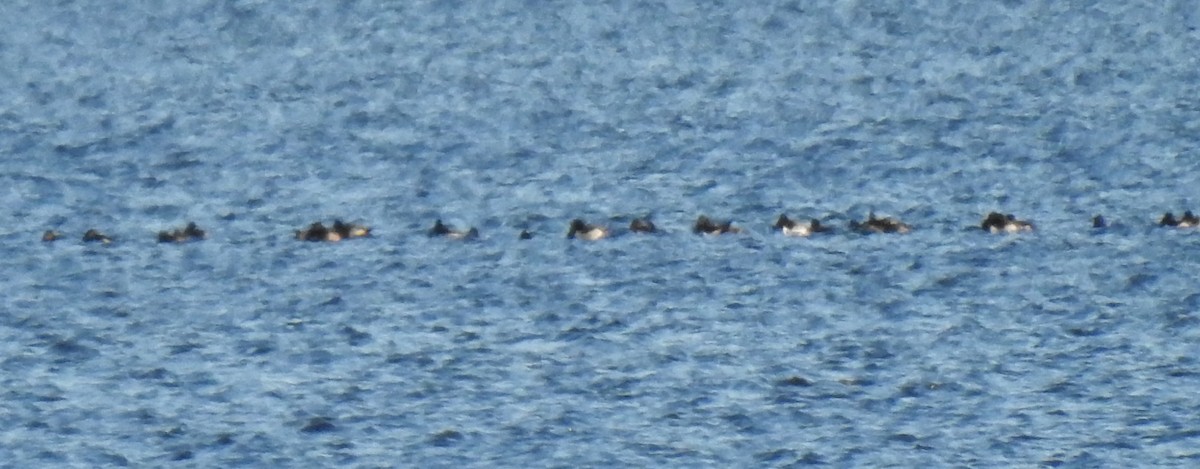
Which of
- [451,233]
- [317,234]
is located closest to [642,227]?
[451,233]

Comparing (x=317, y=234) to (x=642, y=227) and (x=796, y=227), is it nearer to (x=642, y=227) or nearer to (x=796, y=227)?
(x=642, y=227)

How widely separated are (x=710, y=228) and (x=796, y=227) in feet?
2.04

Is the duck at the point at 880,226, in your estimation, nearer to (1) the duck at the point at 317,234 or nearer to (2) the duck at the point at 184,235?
(1) the duck at the point at 317,234

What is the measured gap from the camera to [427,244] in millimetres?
17062

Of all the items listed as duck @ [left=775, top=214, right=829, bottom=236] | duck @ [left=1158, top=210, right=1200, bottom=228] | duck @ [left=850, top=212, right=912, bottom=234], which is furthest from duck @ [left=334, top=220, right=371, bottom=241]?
duck @ [left=1158, top=210, right=1200, bottom=228]

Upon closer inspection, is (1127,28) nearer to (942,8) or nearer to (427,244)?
(942,8)

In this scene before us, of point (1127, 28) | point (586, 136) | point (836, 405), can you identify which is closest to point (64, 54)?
point (586, 136)

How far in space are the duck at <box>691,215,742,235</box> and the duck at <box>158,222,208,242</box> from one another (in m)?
3.56

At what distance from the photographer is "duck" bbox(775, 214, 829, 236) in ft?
56.3

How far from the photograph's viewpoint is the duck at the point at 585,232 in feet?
56.3

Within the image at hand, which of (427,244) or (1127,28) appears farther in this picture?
(1127,28)

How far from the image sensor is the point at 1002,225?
1717 cm

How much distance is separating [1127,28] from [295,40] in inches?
355

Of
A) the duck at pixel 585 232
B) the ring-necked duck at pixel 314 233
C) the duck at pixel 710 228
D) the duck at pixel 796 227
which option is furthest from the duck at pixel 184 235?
the duck at pixel 796 227
